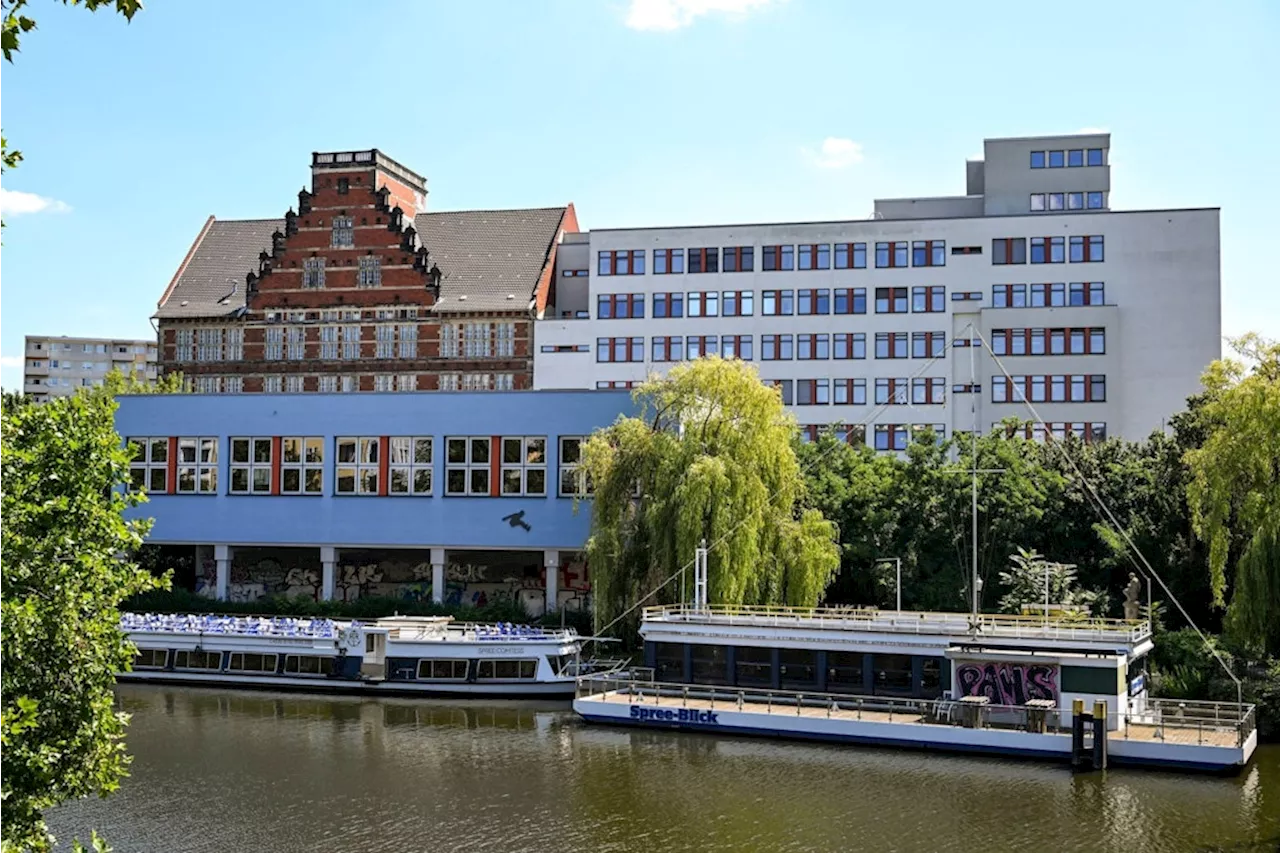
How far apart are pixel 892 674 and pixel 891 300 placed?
127ft

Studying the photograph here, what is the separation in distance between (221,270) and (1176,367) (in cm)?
6208

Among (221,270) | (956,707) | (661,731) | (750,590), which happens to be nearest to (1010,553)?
(750,590)

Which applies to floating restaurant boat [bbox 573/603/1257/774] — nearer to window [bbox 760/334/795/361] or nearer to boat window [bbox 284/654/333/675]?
boat window [bbox 284/654/333/675]

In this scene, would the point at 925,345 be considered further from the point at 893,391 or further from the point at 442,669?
the point at 442,669

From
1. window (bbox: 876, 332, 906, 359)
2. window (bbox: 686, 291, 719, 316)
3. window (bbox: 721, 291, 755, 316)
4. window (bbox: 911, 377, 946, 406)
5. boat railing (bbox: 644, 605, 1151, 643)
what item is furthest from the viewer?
window (bbox: 686, 291, 719, 316)

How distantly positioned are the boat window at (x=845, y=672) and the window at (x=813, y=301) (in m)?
38.4

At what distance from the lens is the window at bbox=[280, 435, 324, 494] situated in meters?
62.7

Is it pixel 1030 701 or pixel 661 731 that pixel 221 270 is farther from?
pixel 1030 701

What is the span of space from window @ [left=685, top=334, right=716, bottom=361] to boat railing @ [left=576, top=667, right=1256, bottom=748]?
37.1 metres

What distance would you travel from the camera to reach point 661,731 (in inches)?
1646

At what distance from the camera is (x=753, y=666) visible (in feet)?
145

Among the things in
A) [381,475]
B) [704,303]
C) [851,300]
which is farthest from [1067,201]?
[381,475]

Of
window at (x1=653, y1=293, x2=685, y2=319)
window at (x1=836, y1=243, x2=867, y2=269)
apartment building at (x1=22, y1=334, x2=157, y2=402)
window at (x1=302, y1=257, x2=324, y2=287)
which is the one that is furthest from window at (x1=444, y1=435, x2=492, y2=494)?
apartment building at (x1=22, y1=334, x2=157, y2=402)

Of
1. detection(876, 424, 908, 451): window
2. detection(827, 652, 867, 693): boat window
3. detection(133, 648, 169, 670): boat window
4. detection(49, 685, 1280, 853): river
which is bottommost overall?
→ detection(49, 685, 1280, 853): river
